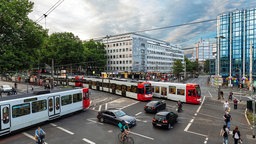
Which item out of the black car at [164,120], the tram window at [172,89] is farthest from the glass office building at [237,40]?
the black car at [164,120]

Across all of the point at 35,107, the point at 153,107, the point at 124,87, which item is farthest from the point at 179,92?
the point at 35,107

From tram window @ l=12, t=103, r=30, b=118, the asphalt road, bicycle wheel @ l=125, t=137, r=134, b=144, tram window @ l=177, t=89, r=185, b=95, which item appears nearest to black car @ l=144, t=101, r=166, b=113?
the asphalt road

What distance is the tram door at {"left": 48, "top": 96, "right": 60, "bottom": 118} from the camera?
50.2 ft

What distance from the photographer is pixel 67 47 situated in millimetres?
52500

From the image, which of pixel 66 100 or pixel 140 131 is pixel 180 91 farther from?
pixel 66 100

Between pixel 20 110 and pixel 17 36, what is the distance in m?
11.2

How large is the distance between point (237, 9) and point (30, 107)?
63344 millimetres

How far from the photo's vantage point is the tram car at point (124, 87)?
24.8 metres

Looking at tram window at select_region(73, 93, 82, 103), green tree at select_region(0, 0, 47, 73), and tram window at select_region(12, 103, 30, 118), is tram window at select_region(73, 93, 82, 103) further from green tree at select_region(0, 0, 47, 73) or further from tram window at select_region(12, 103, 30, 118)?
green tree at select_region(0, 0, 47, 73)

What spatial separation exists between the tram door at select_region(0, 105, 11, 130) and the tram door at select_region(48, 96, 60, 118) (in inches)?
139

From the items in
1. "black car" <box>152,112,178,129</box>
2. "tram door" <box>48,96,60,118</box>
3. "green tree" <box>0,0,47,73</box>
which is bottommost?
"black car" <box>152,112,178,129</box>

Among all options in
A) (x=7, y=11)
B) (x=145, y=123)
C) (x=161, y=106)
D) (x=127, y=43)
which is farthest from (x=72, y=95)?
(x=127, y=43)

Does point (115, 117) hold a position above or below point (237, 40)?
below

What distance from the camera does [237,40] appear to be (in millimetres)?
53062
